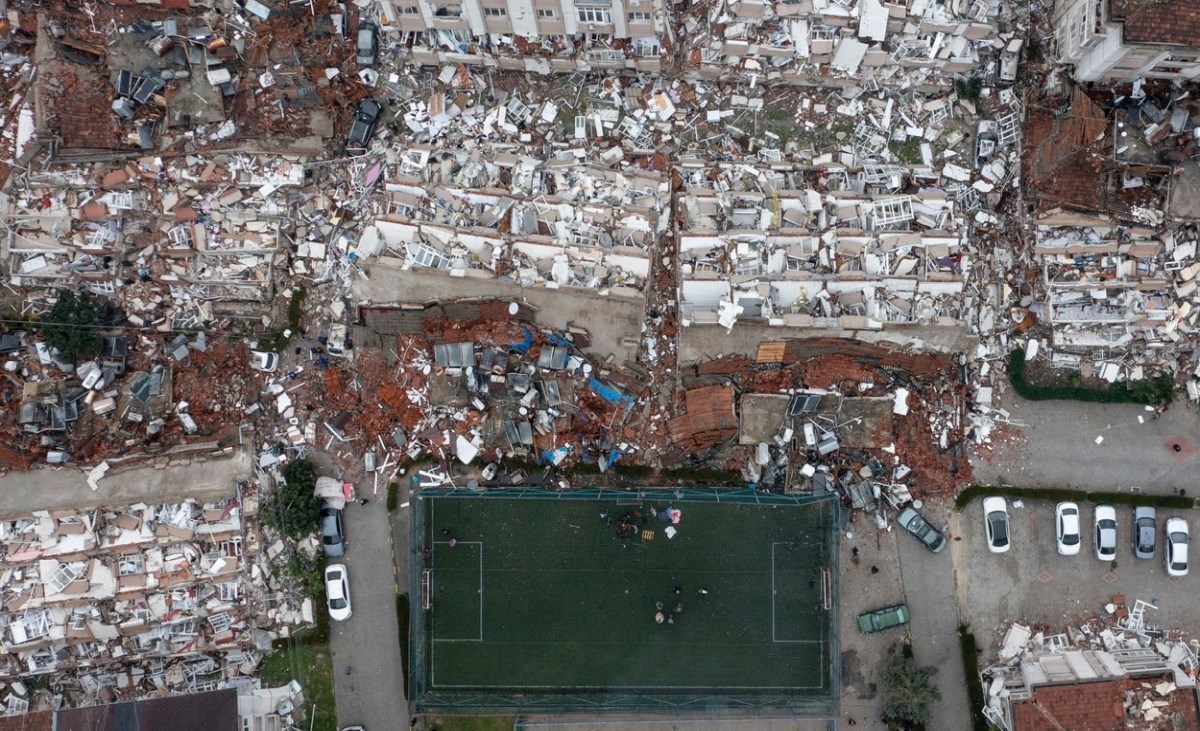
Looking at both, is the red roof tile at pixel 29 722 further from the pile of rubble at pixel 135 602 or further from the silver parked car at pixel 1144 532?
the silver parked car at pixel 1144 532

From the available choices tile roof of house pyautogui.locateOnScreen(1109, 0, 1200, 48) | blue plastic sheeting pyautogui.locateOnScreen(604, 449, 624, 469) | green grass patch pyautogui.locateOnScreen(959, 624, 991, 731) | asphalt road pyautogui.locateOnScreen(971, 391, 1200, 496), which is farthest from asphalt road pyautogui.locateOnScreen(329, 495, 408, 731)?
tile roof of house pyautogui.locateOnScreen(1109, 0, 1200, 48)

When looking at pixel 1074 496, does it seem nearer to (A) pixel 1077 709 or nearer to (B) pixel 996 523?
(B) pixel 996 523

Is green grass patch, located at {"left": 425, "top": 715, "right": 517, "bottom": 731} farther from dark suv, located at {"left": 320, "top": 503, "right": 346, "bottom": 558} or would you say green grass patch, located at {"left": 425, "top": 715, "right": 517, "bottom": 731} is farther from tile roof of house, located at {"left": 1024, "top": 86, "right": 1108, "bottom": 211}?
tile roof of house, located at {"left": 1024, "top": 86, "right": 1108, "bottom": 211}

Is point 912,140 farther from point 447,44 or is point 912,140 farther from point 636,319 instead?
point 447,44

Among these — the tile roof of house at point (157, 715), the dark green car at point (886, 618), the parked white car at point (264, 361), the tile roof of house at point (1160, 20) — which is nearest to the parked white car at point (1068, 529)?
the dark green car at point (886, 618)

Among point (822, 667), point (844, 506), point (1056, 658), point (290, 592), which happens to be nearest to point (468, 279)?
point (290, 592)

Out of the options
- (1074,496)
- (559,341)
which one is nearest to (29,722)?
(559,341)

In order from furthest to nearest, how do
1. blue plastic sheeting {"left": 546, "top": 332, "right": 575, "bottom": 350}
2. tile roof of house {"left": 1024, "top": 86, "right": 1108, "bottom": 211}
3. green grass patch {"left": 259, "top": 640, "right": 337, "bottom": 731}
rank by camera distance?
1. green grass patch {"left": 259, "top": 640, "right": 337, "bottom": 731}
2. blue plastic sheeting {"left": 546, "top": 332, "right": 575, "bottom": 350}
3. tile roof of house {"left": 1024, "top": 86, "right": 1108, "bottom": 211}
